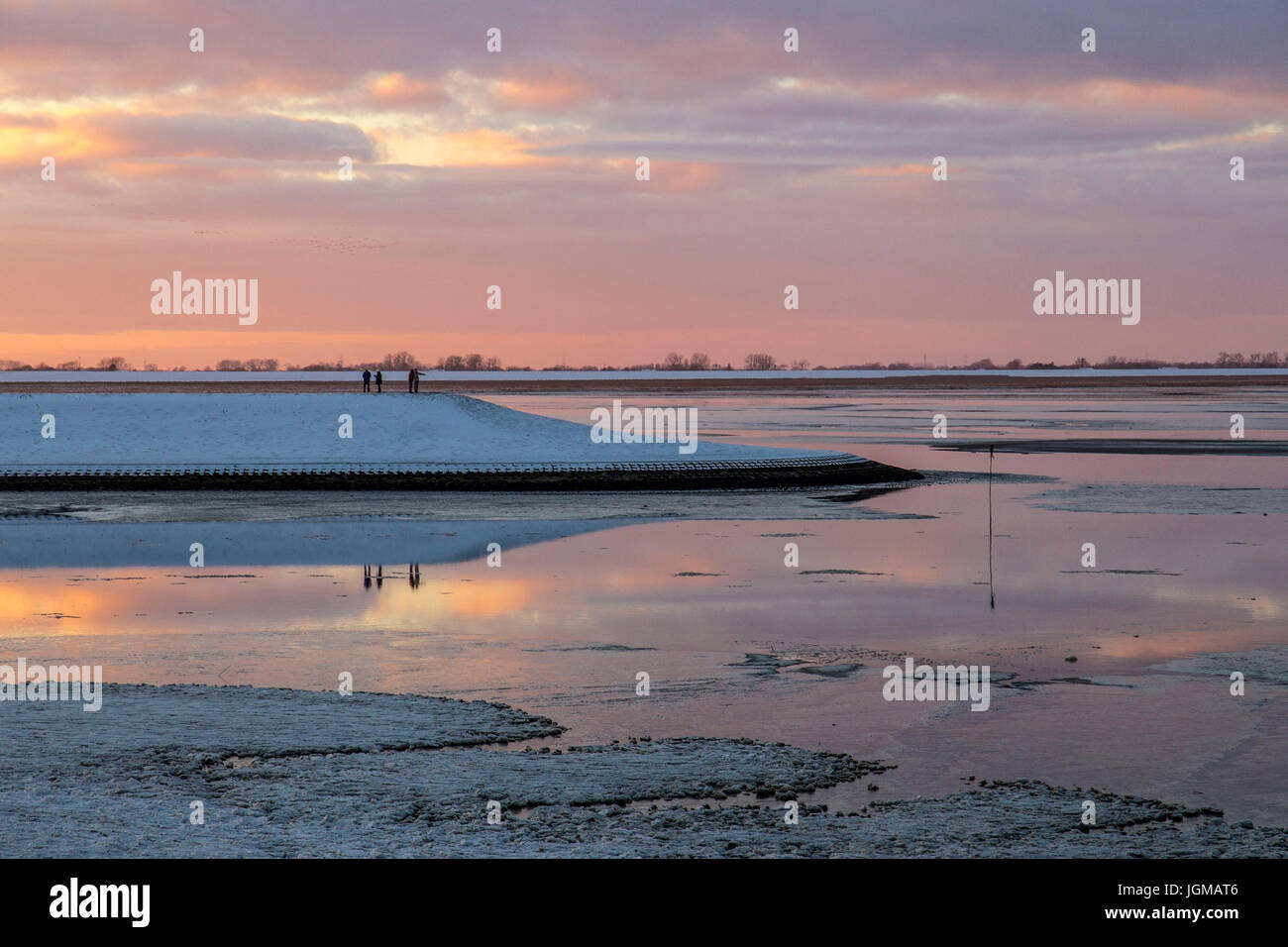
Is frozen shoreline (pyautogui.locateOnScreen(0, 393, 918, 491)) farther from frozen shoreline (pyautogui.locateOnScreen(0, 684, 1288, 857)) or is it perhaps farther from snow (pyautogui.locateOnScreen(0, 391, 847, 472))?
frozen shoreline (pyautogui.locateOnScreen(0, 684, 1288, 857))

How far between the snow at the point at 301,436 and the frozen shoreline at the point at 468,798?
29724mm

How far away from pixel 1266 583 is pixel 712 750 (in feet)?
38.3

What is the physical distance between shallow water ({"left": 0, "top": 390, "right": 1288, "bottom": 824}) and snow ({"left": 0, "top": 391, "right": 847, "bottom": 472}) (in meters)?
8.43

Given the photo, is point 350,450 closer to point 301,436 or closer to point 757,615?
point 301,436

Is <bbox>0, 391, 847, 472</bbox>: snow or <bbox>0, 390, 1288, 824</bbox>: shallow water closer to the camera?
<bbox>0, 390, 1288, 824</bbox>: shallow water

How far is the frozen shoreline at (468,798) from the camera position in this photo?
8.51 metres

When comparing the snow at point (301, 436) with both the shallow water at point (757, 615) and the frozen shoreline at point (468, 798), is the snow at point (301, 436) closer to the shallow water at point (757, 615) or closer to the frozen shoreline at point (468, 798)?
the shallow water at point (757, 615)

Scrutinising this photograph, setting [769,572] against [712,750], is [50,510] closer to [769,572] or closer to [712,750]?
[769,572]

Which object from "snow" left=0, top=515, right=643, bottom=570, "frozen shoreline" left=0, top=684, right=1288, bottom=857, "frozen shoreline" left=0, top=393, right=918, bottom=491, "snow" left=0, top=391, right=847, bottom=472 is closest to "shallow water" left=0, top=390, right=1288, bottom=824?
"snow" left=0, top=515, right=643, bottom=570

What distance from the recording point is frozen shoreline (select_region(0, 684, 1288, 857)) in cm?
851

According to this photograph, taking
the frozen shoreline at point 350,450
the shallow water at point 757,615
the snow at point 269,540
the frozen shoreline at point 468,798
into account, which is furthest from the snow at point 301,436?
the frozen shoreline at point 468,798

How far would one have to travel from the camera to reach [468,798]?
9562 millimetres

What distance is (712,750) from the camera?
1083 centimetres

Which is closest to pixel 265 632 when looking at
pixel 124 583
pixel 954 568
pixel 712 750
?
pixel 124 583
